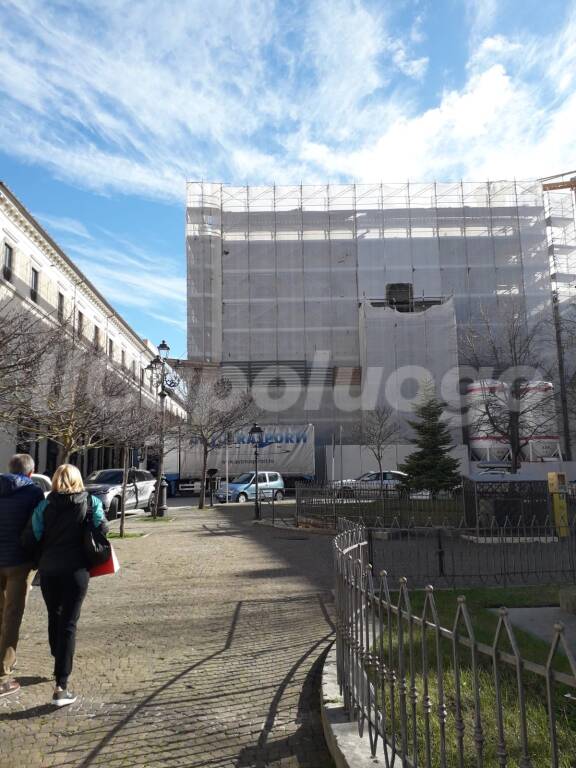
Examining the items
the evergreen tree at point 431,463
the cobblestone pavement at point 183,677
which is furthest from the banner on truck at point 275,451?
the cobblestone pavement at point 183,677

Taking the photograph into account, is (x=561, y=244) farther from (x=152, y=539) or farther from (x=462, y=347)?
(x=152, y=539)

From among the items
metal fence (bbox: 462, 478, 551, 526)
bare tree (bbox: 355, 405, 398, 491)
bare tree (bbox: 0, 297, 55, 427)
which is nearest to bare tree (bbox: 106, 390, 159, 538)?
bare tree (bbox: 0, 297, 55, 427)

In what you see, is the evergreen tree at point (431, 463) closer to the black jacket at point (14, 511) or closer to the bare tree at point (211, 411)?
the bare tree at point (211, 411)

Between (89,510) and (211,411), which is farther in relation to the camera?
(211,411)

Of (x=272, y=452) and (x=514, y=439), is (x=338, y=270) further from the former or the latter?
(x=514, y=439)

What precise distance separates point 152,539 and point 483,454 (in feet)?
89.2

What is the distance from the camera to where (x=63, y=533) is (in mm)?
4707

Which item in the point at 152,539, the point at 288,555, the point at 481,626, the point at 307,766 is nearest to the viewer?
the point at 307,766

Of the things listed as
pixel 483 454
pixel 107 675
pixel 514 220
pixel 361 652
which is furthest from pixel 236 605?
pixel 514 220

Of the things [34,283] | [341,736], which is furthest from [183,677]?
Answer: [34,283]

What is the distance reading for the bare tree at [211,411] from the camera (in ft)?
93.8

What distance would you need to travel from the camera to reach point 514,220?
4328 cm

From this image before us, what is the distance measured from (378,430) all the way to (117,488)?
19.5 metres

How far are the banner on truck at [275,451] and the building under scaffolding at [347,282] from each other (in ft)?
14.7
